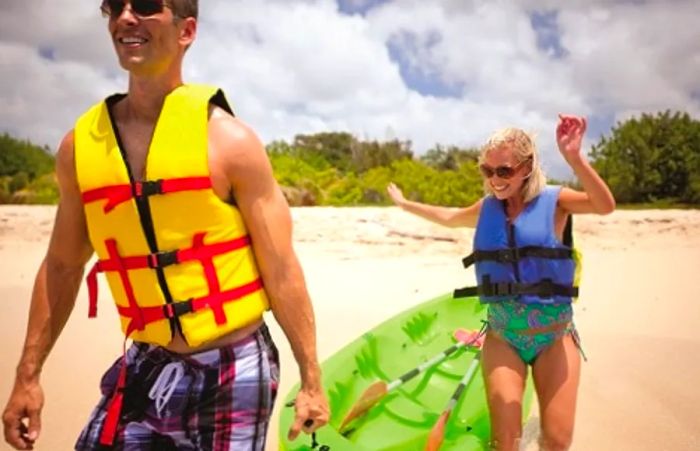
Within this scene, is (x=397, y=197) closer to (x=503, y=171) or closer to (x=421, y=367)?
(x=421, y=367)

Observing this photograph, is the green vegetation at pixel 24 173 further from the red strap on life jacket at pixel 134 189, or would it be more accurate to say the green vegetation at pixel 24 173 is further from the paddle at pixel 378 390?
the red strap on life jacket at pixel 134 189

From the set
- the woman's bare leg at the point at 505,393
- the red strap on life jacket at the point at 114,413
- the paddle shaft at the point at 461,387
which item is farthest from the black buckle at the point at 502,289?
the red strap on life jacket at the point at 114,413

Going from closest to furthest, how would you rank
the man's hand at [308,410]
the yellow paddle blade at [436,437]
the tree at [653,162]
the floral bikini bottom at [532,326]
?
the man's hand at [308,410] → the floral bikini bottom at [532,326] → the yellow paddle blade at [436,437] → the tree at [653,162]

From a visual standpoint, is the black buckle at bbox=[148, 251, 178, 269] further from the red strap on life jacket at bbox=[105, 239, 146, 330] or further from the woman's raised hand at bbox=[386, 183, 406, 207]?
the woman's raised hand at bbox=[386, 183, 406, 207]

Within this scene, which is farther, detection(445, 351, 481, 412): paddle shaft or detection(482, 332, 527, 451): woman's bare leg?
detection(445, 351, 481, 412): paddle shaft

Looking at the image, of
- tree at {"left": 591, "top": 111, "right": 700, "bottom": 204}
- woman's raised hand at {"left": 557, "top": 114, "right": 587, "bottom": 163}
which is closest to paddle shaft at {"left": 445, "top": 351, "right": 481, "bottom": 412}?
woman's raised hand at {"left": 557, "top": 114, "right": 587, "bottom": 163}

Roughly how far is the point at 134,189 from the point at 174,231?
0.48 feet

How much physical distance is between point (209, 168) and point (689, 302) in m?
7.50

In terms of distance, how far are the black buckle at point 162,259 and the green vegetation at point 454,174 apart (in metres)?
13.1

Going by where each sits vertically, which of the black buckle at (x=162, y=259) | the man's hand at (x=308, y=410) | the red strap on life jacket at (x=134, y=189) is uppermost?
the red strap on life jacket at (x=134, y=189)

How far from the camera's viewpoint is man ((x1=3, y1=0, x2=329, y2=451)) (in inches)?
59.3

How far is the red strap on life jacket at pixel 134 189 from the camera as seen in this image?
150 cm

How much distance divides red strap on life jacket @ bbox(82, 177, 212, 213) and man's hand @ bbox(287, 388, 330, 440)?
595 millimetres

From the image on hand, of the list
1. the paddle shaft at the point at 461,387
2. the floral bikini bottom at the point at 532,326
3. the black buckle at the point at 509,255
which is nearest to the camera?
the floral bikini bottom at the point at 532,326
